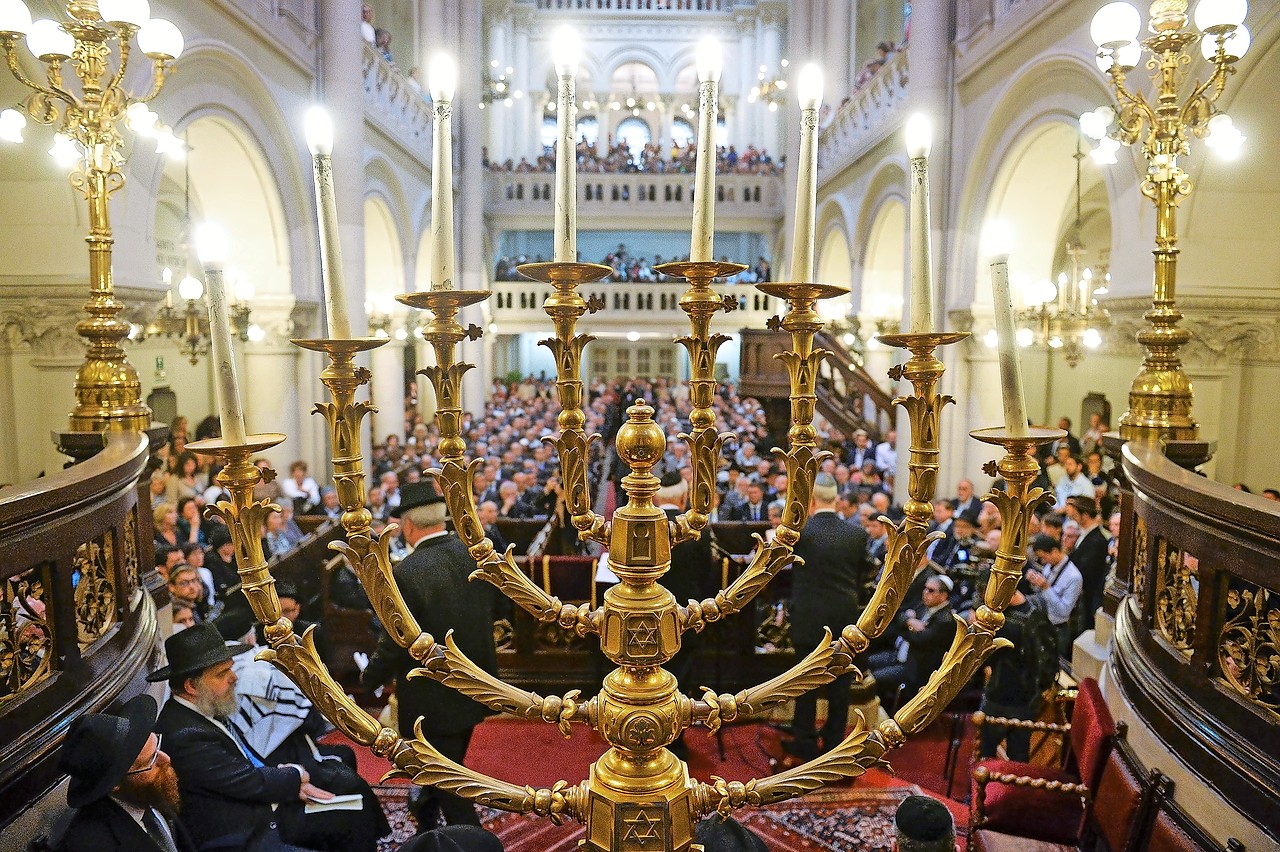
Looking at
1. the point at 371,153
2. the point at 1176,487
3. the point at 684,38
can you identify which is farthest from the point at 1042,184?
the point at 684,38

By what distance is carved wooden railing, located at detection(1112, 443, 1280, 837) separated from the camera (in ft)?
9.07

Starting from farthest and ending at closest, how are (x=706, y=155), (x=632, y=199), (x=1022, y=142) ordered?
(x=632, y=199)
(x=1022, y=142)
(x=706, y=155)

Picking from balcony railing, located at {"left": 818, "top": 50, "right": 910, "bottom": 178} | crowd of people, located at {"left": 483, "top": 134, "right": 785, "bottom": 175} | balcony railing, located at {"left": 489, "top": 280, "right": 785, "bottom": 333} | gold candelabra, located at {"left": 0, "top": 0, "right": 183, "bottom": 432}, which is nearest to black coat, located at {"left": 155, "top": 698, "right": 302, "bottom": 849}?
gold candelabra, located at {"left": 0, "top": 0, "right": 183, "bottom": 432}

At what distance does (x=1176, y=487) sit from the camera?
3.28 m

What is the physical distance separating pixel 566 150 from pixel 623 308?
2304cm

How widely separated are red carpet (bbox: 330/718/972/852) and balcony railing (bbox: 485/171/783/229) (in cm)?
1970

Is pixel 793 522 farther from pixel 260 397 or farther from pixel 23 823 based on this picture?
pixel 260 397

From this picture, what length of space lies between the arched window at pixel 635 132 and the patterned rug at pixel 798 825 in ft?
93.4

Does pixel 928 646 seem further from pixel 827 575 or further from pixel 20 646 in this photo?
pixel 20 646

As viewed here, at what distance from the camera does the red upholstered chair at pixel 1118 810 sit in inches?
127

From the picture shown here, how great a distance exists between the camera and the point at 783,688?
5.80ft

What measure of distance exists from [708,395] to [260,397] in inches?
467

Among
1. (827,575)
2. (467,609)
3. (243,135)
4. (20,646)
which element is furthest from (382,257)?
(20,646)

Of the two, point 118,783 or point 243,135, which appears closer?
point 118,783
